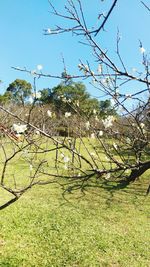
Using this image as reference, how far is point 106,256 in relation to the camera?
6273 mm

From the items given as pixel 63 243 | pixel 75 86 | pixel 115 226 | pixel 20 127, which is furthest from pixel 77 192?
pixel 75 86

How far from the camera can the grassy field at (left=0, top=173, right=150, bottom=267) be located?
6.07 meters

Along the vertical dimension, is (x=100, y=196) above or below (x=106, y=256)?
above

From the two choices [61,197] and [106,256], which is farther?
[61,197]

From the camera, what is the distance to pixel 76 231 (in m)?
7.30

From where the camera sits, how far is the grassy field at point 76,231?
19.9ft

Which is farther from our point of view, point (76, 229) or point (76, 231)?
point (76, 229)

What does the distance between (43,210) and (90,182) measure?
3.56 metres

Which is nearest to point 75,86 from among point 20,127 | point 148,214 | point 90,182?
point 90,182

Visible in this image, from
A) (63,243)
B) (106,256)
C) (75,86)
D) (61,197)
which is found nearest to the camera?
(106,256)

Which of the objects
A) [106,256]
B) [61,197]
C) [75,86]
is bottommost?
[106,256]

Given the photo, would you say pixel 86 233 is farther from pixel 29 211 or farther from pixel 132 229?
pixel 29 211

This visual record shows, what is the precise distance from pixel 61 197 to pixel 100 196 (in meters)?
1.18

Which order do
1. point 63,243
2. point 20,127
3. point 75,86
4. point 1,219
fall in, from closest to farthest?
point 20,127 → point 63,243 → point 1,219 → point 75,86
